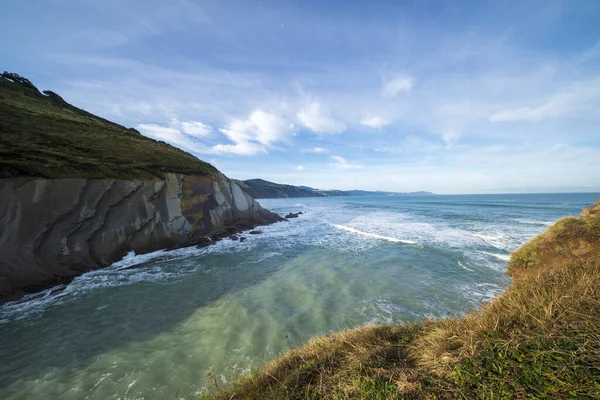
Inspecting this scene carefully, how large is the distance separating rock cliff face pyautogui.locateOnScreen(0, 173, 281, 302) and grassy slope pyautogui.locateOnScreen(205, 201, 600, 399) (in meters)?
15.1

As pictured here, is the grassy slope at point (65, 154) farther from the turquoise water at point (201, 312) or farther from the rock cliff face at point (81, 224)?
the turquoise water at point (201, 312)

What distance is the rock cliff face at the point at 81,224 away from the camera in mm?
11609

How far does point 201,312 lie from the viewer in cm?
962

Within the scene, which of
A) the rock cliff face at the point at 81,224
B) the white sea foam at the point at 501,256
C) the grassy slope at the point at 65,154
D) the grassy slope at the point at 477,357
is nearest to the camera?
the grassy slope at the point at 477,357

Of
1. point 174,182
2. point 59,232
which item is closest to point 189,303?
point 59,232

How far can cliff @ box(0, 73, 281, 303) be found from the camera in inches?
472

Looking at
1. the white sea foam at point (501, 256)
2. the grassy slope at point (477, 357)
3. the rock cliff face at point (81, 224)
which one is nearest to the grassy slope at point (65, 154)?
the rock cliff face at point (81, 224)

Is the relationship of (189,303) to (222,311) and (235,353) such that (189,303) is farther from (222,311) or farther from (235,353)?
(235,353)

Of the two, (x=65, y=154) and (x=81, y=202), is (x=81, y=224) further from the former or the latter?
(x=65, y=154)

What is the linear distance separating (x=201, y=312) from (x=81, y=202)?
42.2ft

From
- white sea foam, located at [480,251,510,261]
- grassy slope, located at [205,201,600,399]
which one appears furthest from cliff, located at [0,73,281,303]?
white sea foam, located at [480,251,510,261]

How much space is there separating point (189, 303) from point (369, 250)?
14.3m

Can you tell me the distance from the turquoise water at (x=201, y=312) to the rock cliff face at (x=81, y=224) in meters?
1.39

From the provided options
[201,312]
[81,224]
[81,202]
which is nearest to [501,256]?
[201,312]
